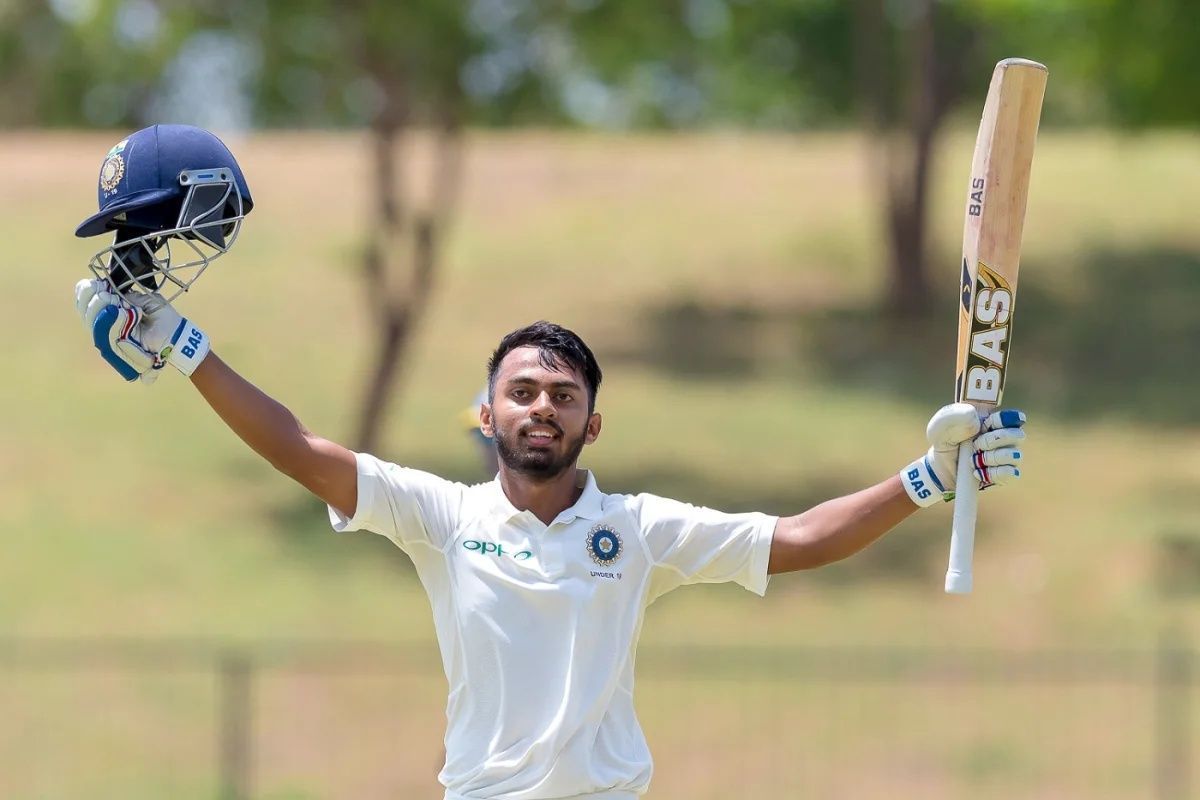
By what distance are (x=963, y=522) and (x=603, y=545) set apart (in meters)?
0.84

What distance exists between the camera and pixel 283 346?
21.9 meters

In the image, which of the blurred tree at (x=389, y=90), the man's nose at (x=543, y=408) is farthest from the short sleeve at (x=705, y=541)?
the blurred tree at (x=389, y=90)

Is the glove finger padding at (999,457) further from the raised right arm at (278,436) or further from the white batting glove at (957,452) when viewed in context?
the raised right arm at (278,436)

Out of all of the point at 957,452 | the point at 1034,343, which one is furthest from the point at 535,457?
the point at 1034,343

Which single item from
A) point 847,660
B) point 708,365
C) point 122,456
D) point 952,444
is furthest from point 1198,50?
point 952,444

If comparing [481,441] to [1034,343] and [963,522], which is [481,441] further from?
[1034,343]

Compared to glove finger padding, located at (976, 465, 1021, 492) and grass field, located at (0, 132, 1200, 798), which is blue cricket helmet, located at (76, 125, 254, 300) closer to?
glove finger padding, located at (976, 465, 1021, 492)

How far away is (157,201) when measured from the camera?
13.7 ft

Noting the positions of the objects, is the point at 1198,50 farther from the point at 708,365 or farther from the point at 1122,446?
the point at 708,365

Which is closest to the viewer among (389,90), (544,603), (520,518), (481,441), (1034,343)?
(544,603)

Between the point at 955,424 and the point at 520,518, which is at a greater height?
the point at 955,424

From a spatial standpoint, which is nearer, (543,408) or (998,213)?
(543,408)

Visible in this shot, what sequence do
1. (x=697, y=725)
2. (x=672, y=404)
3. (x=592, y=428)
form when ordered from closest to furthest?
(x=592, y=428) < (x=697, y=725) < (x=672, y=404)

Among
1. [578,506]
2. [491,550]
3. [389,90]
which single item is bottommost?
[491,550]
